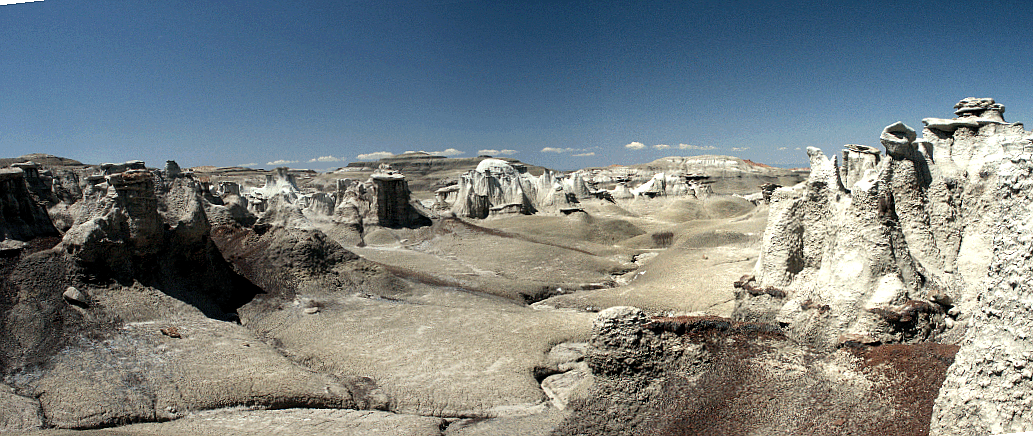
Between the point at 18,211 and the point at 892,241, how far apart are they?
54.2 feet

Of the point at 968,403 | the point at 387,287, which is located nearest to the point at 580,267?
the point at 387,287

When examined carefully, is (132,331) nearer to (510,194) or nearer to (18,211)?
(18,211)

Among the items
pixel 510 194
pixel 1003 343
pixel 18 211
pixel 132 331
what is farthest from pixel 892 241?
→ pixel 510 194

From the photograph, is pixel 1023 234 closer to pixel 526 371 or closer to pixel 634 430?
pixel 634 430

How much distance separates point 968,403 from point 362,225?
88.0ft

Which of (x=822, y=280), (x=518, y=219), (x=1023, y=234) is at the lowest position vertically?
(x=518, y=219)

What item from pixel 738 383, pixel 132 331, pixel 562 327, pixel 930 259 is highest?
pixel 930 259

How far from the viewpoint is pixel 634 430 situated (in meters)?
6.23

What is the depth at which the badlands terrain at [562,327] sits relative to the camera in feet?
18.6

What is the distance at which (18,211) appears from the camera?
12.0 meters

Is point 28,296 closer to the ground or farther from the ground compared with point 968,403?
closer to the ground

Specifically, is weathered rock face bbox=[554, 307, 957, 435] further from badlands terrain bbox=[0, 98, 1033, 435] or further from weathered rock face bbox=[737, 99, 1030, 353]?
weathered rock face bbox=[737, 99, 1030, 353]

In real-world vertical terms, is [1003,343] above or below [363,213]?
above

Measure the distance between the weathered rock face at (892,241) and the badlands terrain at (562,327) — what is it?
0.12ft
